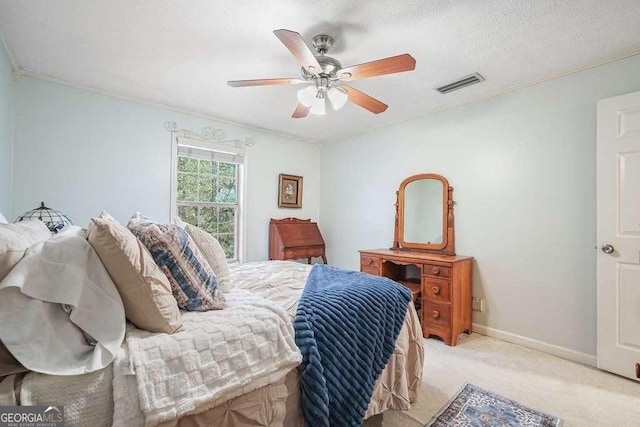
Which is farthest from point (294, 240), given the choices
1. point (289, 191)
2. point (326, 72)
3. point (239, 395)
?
point (239, 395)

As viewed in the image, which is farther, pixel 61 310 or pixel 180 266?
pixel 180 266

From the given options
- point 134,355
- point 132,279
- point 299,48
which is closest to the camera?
point 134,355

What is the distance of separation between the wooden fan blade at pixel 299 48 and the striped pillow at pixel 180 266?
110cm

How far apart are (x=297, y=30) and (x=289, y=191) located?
2.59 metres

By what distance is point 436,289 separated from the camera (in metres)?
2.75

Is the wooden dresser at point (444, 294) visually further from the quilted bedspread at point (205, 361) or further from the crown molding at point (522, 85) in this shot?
the quilted bedspread at point (205, 361)

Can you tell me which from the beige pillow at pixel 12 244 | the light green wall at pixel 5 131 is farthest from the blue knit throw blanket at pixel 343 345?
the light green wall at pixel 5 131

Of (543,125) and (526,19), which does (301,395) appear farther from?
(543,125)

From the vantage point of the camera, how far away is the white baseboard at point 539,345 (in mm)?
2301

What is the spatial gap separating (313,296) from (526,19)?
209 centimetres

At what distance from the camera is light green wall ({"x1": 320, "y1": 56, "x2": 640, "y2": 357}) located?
7.66 feet

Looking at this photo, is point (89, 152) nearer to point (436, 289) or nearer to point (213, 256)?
point (213, 256)

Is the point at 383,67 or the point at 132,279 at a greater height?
the point at 383,67

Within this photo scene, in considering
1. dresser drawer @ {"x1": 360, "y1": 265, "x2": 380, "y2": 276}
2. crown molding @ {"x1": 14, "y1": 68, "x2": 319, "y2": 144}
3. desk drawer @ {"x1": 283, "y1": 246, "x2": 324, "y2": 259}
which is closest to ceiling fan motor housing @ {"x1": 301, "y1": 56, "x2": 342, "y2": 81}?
crown molding @ {"x1": 14, "y1": 68, "x2": 319, "y2": 144}
